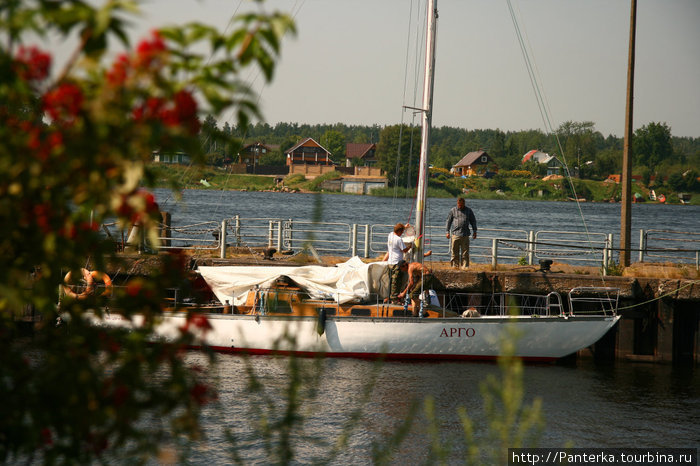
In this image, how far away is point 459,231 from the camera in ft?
74.9

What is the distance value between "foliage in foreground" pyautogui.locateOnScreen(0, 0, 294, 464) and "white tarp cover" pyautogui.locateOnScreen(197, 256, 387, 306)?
16.4 metres

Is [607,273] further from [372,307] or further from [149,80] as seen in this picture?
[149,80]

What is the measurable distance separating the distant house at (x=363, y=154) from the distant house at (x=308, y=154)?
4.97 m

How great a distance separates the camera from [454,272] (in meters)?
21.4

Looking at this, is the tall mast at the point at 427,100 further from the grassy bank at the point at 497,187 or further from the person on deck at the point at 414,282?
the grassy bank at the point at 497,187

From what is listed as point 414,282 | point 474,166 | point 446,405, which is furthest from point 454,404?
point 474,166

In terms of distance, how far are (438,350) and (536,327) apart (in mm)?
2544

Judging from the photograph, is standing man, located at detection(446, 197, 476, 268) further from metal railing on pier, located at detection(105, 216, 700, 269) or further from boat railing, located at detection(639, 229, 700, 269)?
boat railing, located at detection(639, 229, 700, 269)

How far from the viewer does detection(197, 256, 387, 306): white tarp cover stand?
19.8m

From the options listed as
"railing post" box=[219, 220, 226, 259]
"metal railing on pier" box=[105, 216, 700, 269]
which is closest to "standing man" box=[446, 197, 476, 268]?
"metal railing on pier" box=[105, 216, 700, 269]

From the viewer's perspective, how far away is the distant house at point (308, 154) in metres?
161

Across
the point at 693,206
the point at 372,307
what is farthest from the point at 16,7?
the point at 693,206

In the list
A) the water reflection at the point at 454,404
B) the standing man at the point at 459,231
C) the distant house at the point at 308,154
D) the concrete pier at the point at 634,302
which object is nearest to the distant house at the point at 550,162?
the distant house at the point at 308,154

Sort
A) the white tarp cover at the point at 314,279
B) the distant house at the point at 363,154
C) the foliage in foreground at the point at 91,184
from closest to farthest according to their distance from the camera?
1. the foliage in foreground at the point at 91,184
2. the white tarp cover at the point at 314,279
3. the distant house at the point at 363,154
